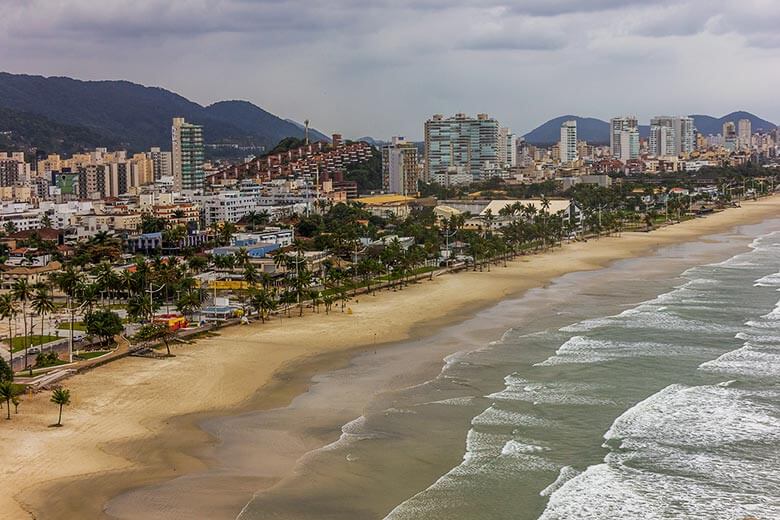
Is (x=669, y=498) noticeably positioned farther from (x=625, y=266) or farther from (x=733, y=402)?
(x=625, y=266)

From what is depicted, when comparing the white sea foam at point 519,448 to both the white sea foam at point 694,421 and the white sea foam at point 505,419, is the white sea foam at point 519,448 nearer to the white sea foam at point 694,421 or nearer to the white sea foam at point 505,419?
the white sea foam at point 505,419

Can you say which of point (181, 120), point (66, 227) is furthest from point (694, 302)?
point (181, 120)

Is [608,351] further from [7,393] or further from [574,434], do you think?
[7,393]

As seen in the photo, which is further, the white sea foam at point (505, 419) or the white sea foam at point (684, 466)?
the white sea foam at point (505, 419)

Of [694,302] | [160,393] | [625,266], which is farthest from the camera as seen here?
[625,266]

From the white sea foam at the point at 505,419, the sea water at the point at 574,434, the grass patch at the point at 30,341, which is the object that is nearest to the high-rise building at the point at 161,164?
the grass patch at the point at 30,341

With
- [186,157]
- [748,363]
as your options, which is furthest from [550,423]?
[186,157]
